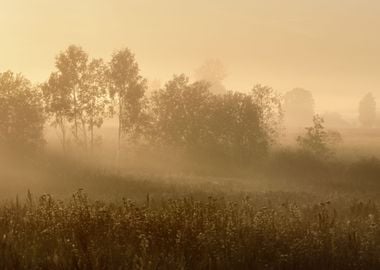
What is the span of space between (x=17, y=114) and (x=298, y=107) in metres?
158

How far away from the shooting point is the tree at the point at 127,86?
6097 cm

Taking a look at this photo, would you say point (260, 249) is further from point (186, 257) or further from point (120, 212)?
point (120, 212)

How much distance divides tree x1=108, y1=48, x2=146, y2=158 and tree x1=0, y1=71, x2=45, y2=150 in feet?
50.2

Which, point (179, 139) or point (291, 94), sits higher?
point (291, 94)

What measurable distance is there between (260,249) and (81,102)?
51.3 m

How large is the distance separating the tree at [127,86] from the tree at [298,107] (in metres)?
135

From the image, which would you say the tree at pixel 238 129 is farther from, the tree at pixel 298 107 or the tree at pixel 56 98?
the tree at pixel 298 107

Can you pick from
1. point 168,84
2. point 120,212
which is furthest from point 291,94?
point 120,212

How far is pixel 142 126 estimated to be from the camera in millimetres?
62438

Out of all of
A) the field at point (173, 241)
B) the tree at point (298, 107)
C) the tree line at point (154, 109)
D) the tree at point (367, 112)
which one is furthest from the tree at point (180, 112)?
the tree at point (298, 107)

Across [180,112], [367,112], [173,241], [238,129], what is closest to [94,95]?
[180,112]

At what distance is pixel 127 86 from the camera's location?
202 ft

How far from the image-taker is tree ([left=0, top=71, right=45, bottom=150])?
4544cm

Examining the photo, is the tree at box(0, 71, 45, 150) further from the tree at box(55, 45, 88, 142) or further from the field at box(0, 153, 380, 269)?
the field at box(0, 153, 380, 269)
